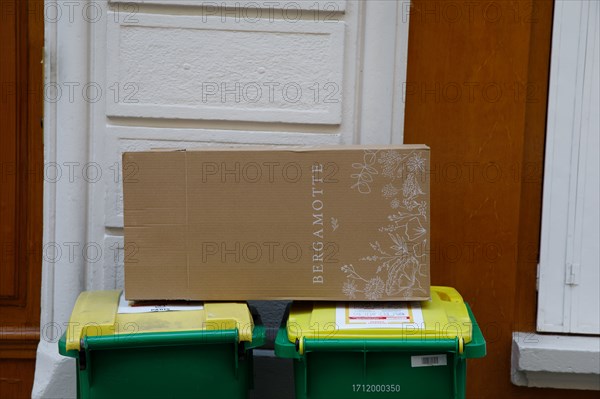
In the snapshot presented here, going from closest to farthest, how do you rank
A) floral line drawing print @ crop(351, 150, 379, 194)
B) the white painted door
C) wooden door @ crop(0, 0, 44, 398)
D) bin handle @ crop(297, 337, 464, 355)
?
bin handle @ crop(297, 337, 464, 355) < floral line drawing print @ crop(351, 150, 379, 194) < the white painted door < wooden door @ crop(0, 0, 44, 398)

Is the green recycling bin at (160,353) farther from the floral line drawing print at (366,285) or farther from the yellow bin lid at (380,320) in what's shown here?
the floral line drawing print at (366,285)

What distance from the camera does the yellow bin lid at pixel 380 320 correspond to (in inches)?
98.1

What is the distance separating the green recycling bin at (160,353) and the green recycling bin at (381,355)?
0.53 ft

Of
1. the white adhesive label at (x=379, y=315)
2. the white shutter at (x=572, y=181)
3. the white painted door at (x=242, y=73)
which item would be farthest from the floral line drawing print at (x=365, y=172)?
the white shutter at (x=572, y=181)

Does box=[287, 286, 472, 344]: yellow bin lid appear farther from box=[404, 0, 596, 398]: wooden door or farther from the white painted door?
the white painted door

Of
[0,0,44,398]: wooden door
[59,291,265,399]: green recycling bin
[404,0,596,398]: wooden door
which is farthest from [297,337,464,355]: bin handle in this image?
[0,0,44,398]: wooden door

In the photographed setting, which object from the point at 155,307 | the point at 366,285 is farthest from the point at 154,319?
the point at 366,285

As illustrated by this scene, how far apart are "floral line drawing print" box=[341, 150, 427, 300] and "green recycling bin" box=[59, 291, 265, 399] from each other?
0.41 meters

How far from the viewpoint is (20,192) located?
373 cm

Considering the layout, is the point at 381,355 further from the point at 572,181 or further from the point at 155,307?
the point at 572,181

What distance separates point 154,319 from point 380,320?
72 centimetres

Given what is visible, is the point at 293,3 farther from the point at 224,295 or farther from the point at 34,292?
the point at 34,292

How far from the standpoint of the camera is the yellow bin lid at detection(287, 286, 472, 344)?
2492 mm

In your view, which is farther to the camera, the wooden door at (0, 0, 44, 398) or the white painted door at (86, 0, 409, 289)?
the wooden door at (0, 0, 44, 398)
